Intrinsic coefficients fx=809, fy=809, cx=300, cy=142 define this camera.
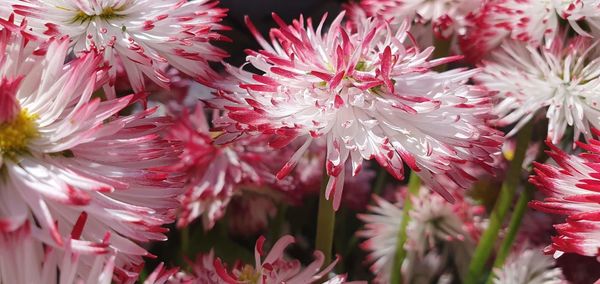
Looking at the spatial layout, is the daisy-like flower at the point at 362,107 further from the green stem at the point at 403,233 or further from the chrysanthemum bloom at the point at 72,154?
the green stem at the point at 403,233

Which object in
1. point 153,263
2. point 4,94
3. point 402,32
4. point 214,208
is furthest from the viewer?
point 153,263

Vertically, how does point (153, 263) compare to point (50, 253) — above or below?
below

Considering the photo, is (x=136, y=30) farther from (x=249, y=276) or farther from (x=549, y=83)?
(x=549, y=83)

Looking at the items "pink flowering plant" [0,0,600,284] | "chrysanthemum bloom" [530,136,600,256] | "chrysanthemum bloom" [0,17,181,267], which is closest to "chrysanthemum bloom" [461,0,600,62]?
"pink flowering plant" [0,0,600,284]

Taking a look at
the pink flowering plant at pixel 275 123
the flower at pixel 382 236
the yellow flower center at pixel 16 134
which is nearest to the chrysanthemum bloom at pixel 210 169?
the pink flowering plant at pixel 275 123

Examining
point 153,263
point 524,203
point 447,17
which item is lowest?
point 153,263

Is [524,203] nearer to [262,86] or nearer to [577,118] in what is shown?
[577,118]

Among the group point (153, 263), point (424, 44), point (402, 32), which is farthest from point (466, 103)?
point (153, 263)

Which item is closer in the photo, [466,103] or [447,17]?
[466,103]

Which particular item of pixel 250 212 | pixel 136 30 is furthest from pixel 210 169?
pixel 136 30
